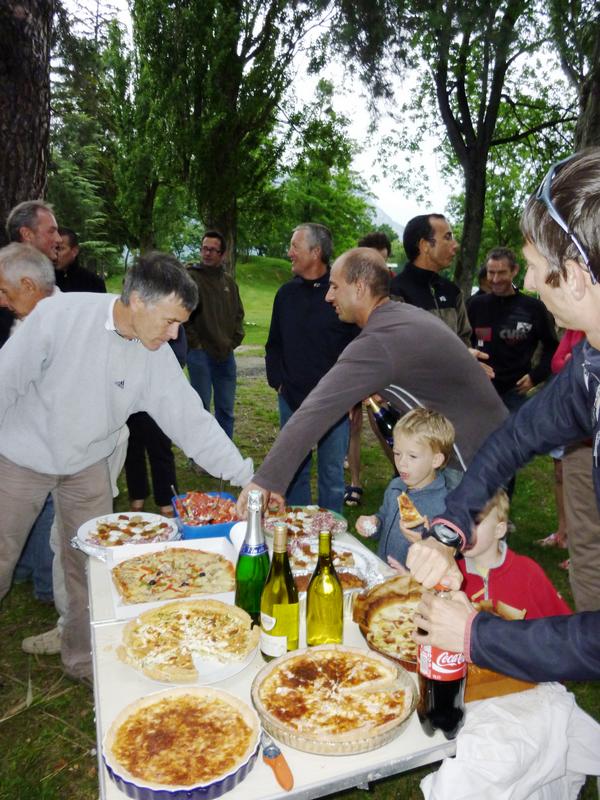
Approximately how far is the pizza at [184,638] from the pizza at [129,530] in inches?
24.7

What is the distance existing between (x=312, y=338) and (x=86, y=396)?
253 centimetres

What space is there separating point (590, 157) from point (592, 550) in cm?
240

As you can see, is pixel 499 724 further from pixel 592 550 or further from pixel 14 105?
pixel 14 105

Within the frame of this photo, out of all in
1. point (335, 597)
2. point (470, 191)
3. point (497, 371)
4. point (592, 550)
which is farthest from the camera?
point (470, 191)

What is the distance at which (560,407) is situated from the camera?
1847 millimetres

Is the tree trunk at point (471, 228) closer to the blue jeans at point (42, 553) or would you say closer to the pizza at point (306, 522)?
the blue jeans at point (42, 553)

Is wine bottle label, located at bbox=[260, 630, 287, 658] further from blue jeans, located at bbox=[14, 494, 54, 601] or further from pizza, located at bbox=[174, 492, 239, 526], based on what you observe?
blue jeans, located at bbox=[14, 494, 54, 601]

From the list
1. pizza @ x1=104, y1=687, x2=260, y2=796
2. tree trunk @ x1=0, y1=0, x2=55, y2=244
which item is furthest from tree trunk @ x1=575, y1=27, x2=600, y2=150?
pizza @ x1=104, y1=687, x2=260, y2=796

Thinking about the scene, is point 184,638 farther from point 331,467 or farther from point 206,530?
point 331,467

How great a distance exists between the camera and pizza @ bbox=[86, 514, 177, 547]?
102 inches

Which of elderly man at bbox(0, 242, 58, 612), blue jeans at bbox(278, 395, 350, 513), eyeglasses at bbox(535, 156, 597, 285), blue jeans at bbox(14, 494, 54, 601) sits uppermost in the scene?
eyeglasses at bbox(535, 156, 597, 285)

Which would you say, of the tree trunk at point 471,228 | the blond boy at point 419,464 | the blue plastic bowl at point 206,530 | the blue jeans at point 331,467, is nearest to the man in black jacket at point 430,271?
the blue jeans at point 331,467

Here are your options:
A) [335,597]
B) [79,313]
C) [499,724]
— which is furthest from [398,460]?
[79,313]

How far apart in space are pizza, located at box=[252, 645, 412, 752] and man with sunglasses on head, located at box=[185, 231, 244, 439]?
16.7ft
